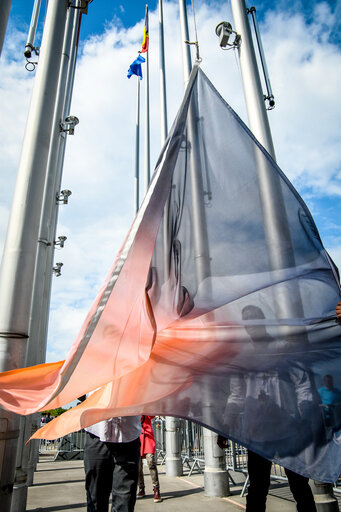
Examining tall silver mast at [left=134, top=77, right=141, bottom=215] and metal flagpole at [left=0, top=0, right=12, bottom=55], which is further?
tall silver mast at [left=134, top=77, right=141, bottom=215]

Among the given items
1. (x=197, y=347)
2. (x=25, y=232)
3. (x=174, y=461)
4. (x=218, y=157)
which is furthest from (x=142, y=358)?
(x=174, y=461)

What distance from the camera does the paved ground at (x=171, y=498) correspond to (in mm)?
5816

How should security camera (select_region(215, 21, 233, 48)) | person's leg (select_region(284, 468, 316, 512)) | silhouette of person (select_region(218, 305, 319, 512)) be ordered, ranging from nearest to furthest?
silhouette of person (select_region(218, 305, 319, 512)), person's leg (select_region(284, 468, 316, 512)), security camera (select_region(215, 21, 233, 48))

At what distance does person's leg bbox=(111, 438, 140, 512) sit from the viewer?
328cm

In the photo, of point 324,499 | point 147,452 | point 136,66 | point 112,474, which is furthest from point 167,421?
point 136,66

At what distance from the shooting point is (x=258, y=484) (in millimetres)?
3068

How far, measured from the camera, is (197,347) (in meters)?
2.42

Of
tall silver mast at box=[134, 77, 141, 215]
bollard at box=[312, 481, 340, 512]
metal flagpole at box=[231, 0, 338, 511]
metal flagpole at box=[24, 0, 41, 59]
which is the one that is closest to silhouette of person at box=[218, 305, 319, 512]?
metal flagpole at box=[231, 0, 338, 511]

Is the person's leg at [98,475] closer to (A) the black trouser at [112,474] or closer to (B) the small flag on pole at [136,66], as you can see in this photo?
(A) the black trouser at [112,474]

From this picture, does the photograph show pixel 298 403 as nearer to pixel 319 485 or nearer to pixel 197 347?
pixel 197 347

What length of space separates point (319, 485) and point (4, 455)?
398 cm

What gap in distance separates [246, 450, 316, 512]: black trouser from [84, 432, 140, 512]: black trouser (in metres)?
1.02

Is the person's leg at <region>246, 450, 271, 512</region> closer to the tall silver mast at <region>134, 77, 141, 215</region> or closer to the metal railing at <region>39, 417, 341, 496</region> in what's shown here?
the metal railing at <region>39, 417, 341, 496</region>

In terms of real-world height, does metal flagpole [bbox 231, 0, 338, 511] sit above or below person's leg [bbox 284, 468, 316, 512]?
above
